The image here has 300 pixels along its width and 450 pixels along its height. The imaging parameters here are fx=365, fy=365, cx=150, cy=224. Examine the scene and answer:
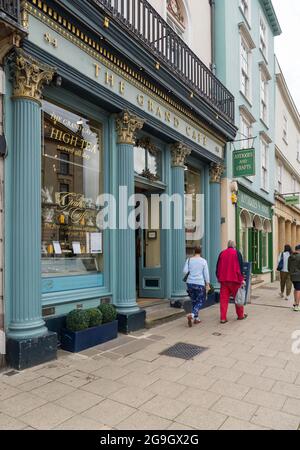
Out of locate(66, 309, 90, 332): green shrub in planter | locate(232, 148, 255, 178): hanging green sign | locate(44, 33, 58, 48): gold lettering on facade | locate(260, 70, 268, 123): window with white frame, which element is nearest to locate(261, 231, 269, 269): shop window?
locate(260, 70, 268, 123): window with white frame

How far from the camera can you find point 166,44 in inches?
320

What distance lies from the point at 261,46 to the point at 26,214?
15382mm

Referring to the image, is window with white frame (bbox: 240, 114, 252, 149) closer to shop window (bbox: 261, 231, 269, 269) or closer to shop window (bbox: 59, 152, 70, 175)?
shop window (bbox: 261, 231, 269, 269)

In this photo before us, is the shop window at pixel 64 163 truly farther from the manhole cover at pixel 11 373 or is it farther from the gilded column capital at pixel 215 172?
the gilded column capital at pixel 215 172

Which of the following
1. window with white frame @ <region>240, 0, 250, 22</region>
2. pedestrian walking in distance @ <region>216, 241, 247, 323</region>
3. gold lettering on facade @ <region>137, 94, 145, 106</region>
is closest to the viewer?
gold lettering on facade @ <region>137, 94, 145, 106</region>

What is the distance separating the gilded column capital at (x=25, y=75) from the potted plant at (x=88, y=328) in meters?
3.20

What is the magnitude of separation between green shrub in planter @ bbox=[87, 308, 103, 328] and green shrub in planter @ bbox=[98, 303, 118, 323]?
173 mm

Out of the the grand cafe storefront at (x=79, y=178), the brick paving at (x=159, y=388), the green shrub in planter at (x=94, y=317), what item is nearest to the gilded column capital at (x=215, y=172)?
the the grand cafe storefront at (x=79, y=178)

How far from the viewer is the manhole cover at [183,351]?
5445 millimetres

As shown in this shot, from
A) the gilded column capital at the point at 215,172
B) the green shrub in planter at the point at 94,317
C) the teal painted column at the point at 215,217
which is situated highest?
the gilded column capital at the point at 215,172

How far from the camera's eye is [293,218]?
23.8 meters

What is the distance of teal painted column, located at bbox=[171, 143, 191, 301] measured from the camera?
877cm

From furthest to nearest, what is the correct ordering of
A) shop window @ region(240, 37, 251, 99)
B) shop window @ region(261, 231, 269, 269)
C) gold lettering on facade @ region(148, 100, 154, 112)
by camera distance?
shop window @ region(261, 231, 269, 269) → shop window @ region(240, 37, 251, 99) → gold lettering on facade @ region(148, 100, 154, 112)

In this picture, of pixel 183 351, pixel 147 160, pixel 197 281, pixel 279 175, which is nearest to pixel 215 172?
pixel 147 160
